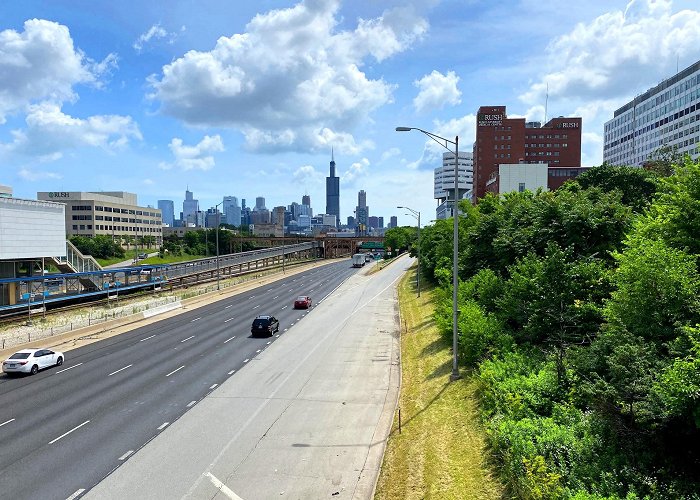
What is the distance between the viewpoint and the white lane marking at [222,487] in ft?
44.1

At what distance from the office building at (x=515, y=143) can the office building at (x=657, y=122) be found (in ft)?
36.2

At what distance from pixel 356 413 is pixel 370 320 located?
83.4ft

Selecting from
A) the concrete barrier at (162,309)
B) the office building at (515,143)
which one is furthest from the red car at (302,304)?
the office building at (515,143)

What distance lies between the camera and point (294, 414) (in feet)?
65.8

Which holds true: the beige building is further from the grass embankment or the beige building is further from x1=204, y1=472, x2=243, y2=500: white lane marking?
x1=204, y1=472, x2=243, y2=500: white lane marking

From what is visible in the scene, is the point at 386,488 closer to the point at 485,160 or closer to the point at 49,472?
the point at 49,472

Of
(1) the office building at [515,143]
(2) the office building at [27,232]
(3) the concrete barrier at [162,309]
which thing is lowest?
(3) the concrete barrier at [162,309]

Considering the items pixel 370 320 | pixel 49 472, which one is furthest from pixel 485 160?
pixel 49 472

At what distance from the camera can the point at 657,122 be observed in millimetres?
116750

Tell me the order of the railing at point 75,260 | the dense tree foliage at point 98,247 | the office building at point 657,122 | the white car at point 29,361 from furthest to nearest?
the dense tree foliage at point 98,247, the office building at point 657,122, the railing at point 75,260, the white car at point 29,361

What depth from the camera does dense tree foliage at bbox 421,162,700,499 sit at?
34.8 feet

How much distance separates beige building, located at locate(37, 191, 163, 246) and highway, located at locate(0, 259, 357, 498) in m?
123

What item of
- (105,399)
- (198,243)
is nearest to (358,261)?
(198,243)

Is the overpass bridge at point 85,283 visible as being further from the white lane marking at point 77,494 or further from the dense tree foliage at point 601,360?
the dense tree foliage at point 601,360
